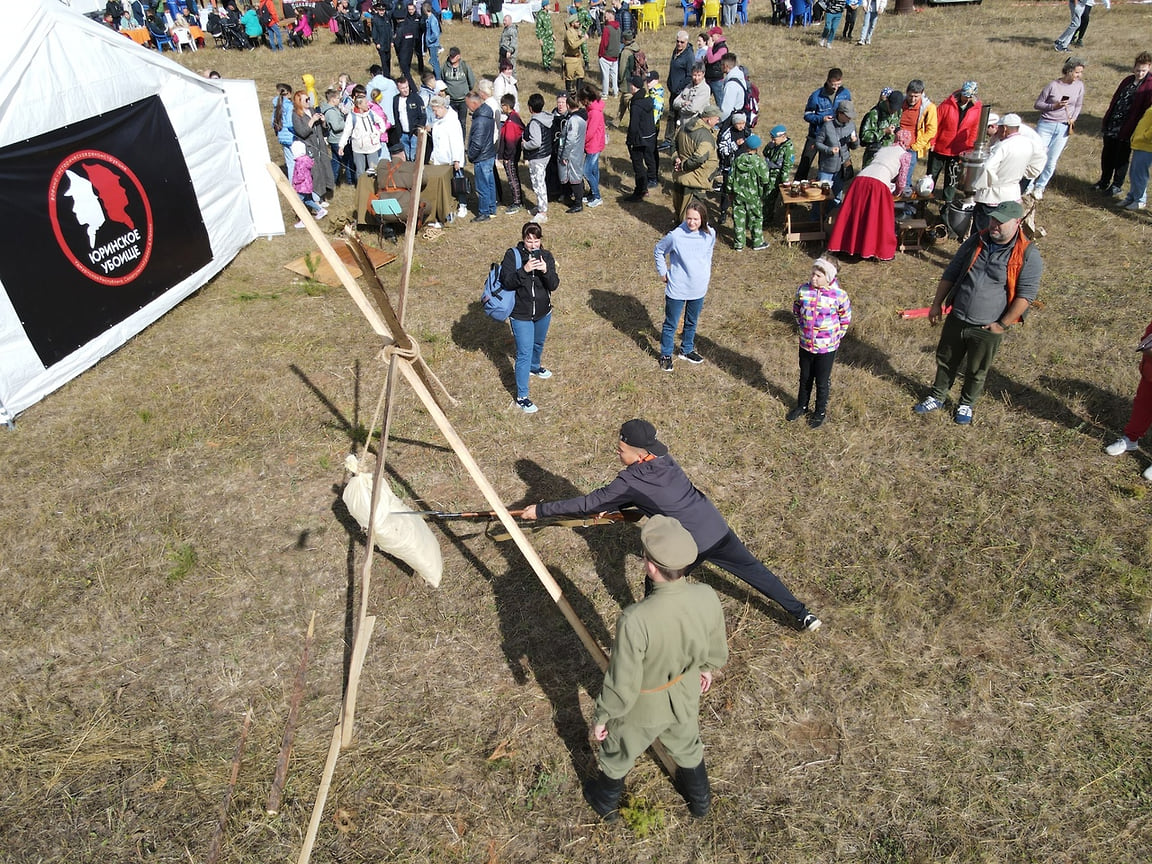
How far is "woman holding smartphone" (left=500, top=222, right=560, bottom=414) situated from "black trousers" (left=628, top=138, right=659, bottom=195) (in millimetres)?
5929

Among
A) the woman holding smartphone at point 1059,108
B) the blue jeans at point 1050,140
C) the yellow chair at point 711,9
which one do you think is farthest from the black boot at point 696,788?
the yellow chair at point 711,9

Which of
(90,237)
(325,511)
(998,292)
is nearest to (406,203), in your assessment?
(90,237)

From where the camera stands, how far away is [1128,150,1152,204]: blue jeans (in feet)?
34.5

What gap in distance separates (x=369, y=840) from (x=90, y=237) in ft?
24.5

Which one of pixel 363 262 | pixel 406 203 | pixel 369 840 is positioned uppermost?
pixel 363 262

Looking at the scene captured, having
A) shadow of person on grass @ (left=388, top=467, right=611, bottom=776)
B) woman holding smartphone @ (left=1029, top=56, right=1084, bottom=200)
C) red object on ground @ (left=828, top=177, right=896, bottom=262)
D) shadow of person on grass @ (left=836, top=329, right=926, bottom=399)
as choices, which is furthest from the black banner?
woman holding smartphone @ (left=1029, top=56, right=1084, bottom=200)

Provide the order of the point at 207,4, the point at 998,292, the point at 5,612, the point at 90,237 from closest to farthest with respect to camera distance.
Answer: the point at 5,612
the point at 998,292
the point at 90,237
the point at 207,4

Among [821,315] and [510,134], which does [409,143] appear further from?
[821,315]

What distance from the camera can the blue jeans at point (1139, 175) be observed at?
10.5 metres

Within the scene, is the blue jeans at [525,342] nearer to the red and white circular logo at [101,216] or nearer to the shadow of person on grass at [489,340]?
the shadow of person on grass at [489,340]

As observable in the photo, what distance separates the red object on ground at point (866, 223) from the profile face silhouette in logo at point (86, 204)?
29.8ft

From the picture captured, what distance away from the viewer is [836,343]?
253 inches

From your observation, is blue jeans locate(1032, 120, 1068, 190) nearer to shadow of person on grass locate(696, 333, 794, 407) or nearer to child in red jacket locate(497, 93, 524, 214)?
shadow of person on grass locate(696, 333, 794, 407)

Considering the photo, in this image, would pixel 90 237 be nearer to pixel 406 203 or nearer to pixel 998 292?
pixel 406 203
